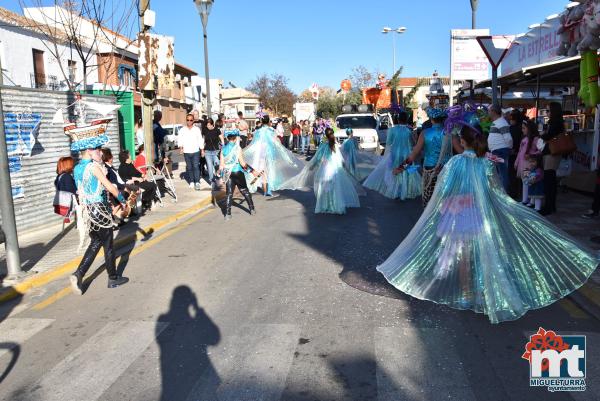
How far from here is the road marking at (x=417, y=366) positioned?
3.32 metres

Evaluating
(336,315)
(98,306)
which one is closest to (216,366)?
(336,315)

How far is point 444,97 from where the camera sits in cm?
2241

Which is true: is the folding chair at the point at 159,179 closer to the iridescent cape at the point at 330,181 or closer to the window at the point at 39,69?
the iridescent cape at the point at 330,181

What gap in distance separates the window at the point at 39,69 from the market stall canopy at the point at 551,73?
2254 centimetres

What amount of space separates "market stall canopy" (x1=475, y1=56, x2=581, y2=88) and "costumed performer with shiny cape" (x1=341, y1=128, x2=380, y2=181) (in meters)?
4.05

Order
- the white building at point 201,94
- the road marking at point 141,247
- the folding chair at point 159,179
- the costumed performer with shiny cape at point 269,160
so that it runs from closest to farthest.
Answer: the road marking at point 141,247, the folding chair at point 159,179, the costumed performer with shiny cape at point 269,160, the white building at point 201,94

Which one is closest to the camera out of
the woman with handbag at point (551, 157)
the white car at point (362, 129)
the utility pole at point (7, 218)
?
the utility pole at point (7, 218)

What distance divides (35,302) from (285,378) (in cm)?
337

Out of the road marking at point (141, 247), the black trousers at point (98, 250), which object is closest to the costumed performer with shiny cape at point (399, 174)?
the road marking at point (141, 247)

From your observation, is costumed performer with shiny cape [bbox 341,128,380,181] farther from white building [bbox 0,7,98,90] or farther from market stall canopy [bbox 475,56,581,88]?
white building [bbox 0,7,98,90]

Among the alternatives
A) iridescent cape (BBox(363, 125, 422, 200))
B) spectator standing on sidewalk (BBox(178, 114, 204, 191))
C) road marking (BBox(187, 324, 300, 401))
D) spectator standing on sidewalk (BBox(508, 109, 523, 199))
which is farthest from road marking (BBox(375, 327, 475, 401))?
spectator standing on sidewalk (BBox(178, 114, 204, 191))

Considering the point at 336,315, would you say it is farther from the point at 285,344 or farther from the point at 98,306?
the point at 98,306

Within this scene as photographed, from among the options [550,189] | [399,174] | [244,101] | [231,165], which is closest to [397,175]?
[399,174]

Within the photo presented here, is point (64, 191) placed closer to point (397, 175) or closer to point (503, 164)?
point (397, 175)
